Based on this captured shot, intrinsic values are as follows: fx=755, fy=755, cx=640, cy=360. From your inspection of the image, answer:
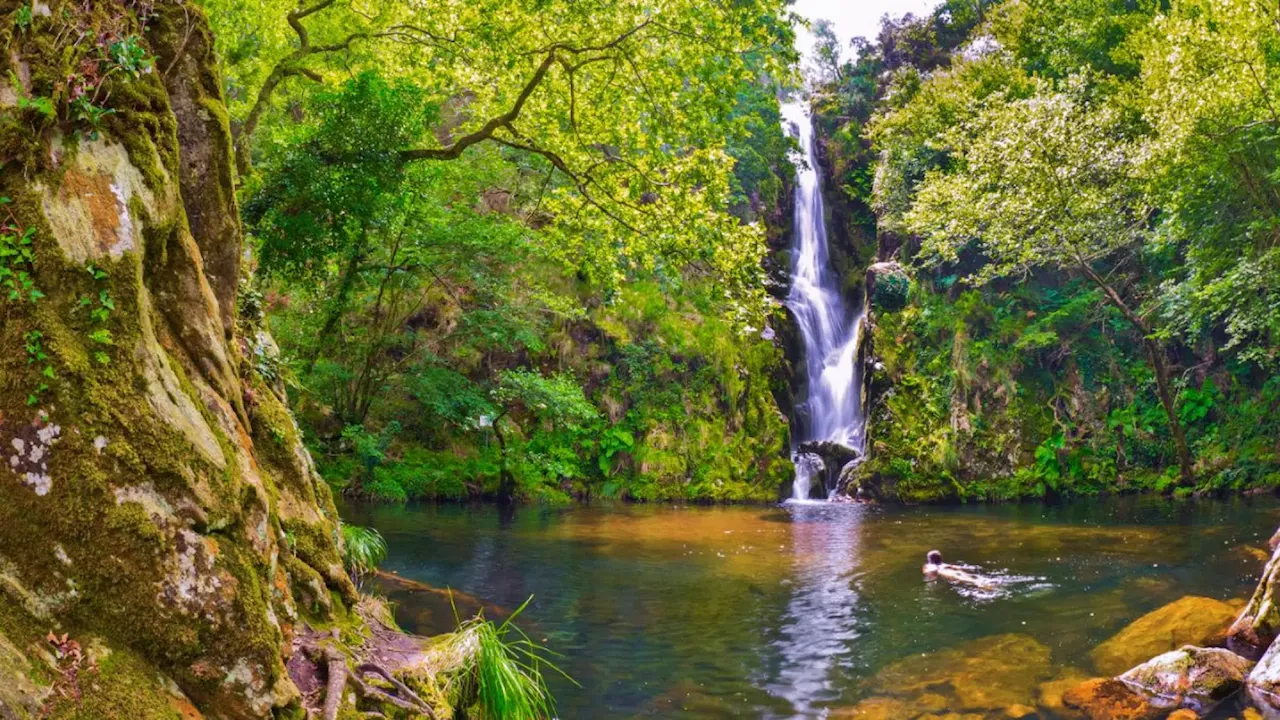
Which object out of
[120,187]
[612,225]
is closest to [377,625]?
[120,187]

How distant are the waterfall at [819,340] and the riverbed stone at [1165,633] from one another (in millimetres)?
14422

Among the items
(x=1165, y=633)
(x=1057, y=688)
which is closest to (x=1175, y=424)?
(x=1165, y=633)

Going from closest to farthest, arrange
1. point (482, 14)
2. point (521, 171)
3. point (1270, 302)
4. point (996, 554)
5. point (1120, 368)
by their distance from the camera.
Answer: point (482, 14) → point (996, 554) → point (1270, 302) → point (521, 171) → point (1120, 368)

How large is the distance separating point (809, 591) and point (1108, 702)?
4.83 metres

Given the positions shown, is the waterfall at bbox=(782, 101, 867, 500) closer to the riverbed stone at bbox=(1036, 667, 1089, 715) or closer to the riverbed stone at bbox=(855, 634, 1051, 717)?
the riverbed stone at bbox=(855, 634, 1051, 717)

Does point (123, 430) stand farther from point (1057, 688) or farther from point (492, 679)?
point (1057, 688)

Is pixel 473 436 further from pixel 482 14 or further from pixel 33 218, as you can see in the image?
pixel 33 218

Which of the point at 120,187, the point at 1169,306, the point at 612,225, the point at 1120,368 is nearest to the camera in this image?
the point at 120,187

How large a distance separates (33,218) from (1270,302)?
22026mm

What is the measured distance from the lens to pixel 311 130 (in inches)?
401

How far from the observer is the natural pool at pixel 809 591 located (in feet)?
24.4

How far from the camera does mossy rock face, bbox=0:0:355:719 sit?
3.05 meters

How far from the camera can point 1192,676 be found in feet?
22.3

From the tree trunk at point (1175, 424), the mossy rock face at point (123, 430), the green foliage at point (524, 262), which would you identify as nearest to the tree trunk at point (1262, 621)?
the green foliage at point (524, 262)
